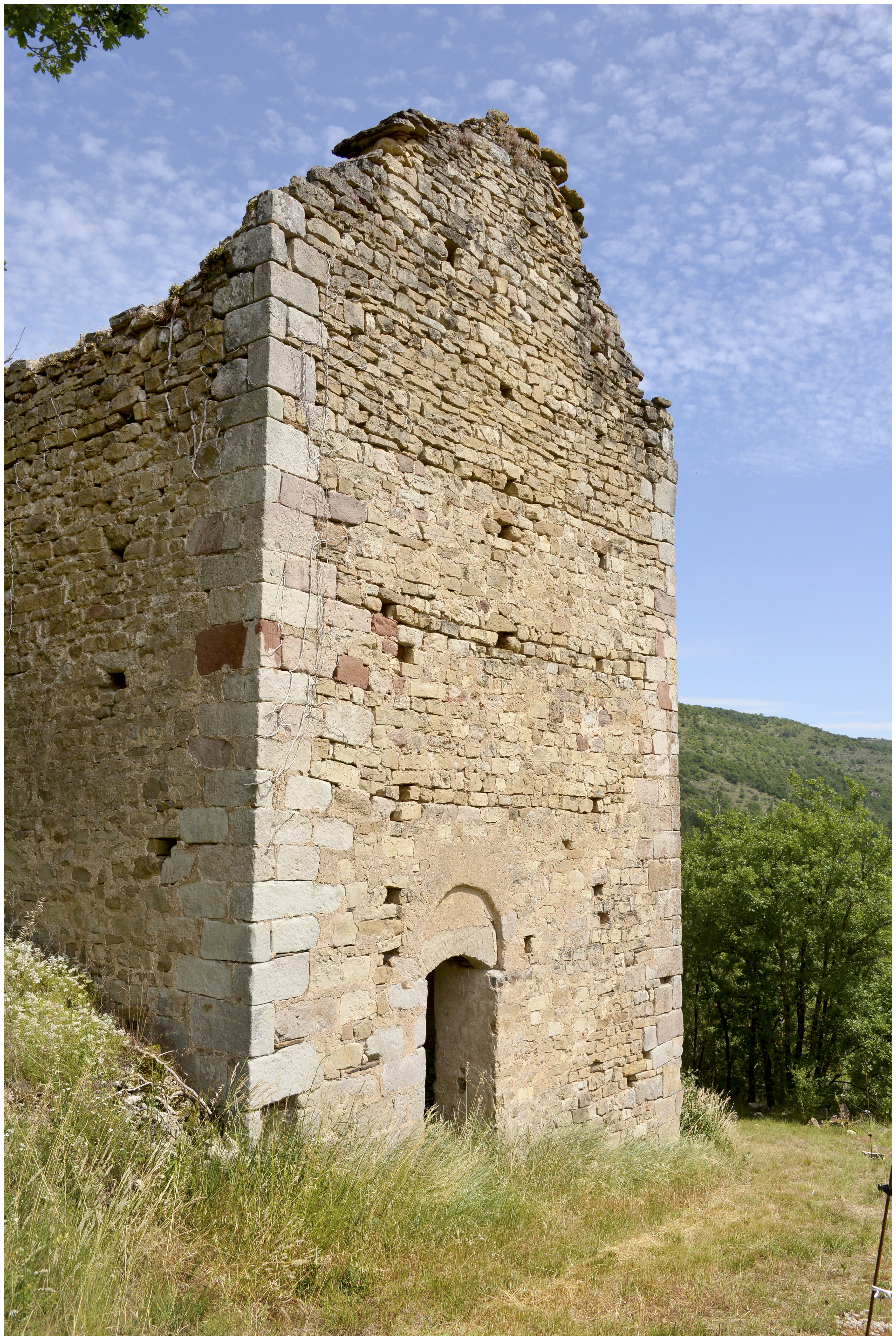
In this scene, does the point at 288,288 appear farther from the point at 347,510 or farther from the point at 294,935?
the point at 294,935

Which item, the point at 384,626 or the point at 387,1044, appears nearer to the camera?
the point at 387,1044

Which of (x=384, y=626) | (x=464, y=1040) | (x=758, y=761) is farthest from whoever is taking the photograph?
(x=758, y=761)

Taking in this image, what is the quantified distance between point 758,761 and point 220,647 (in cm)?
4175

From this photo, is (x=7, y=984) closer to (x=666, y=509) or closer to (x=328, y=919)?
(x=328, y=919)

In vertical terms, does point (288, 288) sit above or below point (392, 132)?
below

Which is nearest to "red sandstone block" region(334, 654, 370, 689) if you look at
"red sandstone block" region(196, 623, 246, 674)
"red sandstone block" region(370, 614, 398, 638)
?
"red sandstone block" region(370, 614, 398, 638)

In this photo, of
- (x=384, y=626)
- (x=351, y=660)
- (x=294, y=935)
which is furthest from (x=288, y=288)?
(x=294, y=935)

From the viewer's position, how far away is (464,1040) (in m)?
6.73

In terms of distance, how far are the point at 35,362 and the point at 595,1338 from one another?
701 centimetres

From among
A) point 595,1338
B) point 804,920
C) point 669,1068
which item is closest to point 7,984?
point 595,1338

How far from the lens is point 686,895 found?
20953 mm

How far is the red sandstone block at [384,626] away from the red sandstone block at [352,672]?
244 millimetres

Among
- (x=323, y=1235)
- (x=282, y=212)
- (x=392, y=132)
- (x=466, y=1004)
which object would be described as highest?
(x=392, y=132)

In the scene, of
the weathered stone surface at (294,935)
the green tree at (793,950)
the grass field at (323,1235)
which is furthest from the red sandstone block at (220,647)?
the green tree at (793,950)
